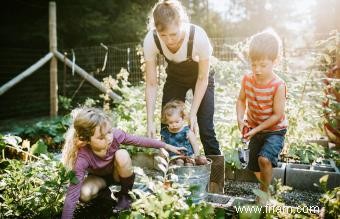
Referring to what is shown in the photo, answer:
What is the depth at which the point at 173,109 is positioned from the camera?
9.52 feet

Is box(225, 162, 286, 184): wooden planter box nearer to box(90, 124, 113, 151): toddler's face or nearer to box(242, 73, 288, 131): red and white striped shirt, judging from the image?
box(242, 73, 288, 131): red and white striped shirt

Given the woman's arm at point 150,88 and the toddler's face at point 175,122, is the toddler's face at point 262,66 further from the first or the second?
the woman's arm at point 150,88

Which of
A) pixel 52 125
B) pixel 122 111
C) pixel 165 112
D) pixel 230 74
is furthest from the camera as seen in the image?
pixel 52 125

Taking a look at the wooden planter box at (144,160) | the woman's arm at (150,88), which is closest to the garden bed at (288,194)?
the wooden planter box at (144,160)

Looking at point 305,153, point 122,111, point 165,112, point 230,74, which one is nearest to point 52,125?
point 122,111

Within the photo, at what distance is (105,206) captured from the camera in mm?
2688

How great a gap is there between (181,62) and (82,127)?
939 mm

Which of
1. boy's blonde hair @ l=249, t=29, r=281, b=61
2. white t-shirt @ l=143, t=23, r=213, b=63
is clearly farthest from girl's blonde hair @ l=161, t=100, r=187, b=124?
boy's blonde hair @ l=249, t=29, r=281, b=61

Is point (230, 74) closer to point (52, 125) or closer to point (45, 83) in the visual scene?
point (52, 125)

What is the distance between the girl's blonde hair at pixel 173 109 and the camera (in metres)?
2.90

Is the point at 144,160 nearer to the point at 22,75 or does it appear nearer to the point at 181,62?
the point at 181,62

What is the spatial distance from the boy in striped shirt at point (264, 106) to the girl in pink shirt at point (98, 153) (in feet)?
1.97

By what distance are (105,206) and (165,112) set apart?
832 millimetres

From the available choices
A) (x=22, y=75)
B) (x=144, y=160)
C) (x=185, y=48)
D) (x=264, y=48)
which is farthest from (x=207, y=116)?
(x=22, y=75)
